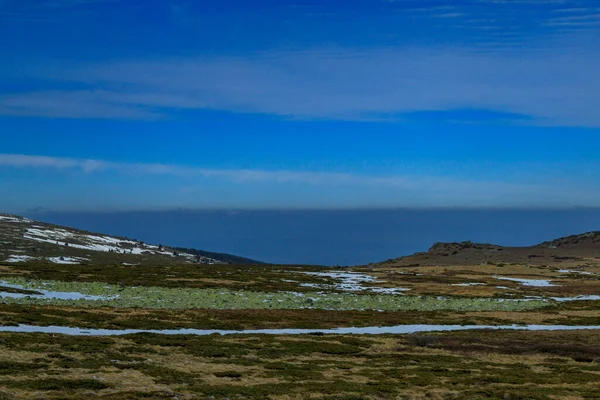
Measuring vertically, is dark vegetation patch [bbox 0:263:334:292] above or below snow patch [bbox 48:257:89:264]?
above

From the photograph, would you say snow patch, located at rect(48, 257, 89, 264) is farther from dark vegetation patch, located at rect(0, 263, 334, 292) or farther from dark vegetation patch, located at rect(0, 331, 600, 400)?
dark vegetation patch, located at rect(0, 331, 600, 400)

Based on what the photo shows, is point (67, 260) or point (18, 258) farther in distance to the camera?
point (67, 260)


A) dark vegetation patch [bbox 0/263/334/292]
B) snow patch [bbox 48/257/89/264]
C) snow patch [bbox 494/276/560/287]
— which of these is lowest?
snow patch [bbox 48/257/89/264]

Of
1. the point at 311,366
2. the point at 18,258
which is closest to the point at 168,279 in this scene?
the point at 311,366

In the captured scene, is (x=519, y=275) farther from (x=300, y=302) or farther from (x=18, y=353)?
(x=18, y=353)

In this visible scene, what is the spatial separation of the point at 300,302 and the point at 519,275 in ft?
255

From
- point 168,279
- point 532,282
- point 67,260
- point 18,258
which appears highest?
point 532,282

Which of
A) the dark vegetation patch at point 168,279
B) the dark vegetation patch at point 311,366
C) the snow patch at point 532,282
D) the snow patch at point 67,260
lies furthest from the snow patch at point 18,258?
the dark vegetation patch at point 311,366

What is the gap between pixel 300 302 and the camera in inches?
3000

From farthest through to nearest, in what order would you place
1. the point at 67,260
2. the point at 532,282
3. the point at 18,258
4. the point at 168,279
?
the point at 67,260
the point at 18,258
the point at 532,282
the point at 168,279

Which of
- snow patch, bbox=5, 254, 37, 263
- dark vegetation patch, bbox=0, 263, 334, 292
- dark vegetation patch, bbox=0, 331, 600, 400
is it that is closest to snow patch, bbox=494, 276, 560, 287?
dark vegetation patch, bbox=0, 263, 334, 292

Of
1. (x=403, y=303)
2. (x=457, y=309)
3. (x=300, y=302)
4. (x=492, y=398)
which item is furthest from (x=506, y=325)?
(x=492, y=398)

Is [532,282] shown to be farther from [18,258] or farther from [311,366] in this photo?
[18,258]

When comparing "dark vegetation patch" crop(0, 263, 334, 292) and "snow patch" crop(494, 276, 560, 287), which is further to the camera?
"snow patch" crop(494, 276, 560, 287)
